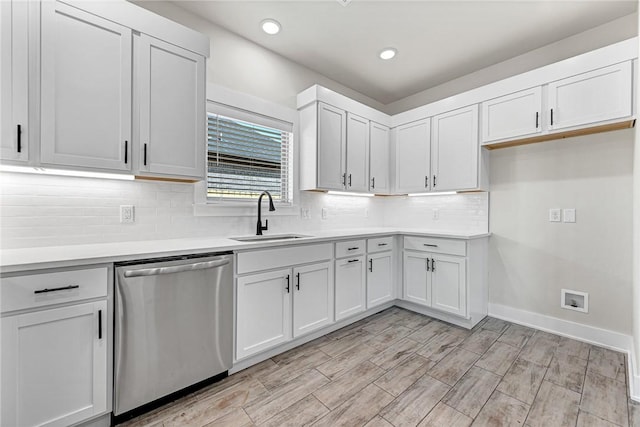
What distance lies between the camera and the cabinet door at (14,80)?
139 centimetres

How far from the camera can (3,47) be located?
1385 millimetres

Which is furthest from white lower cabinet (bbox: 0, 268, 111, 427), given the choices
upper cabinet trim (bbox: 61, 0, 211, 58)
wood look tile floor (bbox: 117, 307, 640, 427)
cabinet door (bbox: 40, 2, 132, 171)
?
upper cabinet trim (bbox: 61, 0, 211, 58)

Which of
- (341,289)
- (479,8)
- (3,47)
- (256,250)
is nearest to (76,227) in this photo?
(3,47)

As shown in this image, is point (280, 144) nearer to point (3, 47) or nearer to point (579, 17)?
point (3, 47)

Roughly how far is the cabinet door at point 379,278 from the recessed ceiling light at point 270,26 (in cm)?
243

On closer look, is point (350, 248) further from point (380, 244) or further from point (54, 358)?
point (54, 358)

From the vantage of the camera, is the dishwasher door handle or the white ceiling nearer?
the dishwasher door handle

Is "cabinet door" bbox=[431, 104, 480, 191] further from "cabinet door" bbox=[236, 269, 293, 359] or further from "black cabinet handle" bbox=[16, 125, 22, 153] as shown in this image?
"black cabinet handle" bbox=[16, 125, 22, 153]

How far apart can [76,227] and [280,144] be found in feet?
6.00

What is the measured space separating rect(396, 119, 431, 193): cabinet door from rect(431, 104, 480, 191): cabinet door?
87mm

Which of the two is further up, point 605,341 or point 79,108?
point 79,108

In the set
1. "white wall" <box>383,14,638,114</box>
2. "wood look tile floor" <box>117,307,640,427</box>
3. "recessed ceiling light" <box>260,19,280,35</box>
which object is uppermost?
"recessed ceiling light" <box>260,19,280,35</box>

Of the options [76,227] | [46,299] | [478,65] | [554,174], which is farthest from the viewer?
[478,65]

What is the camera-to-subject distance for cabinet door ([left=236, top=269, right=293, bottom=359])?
202 centimetres
